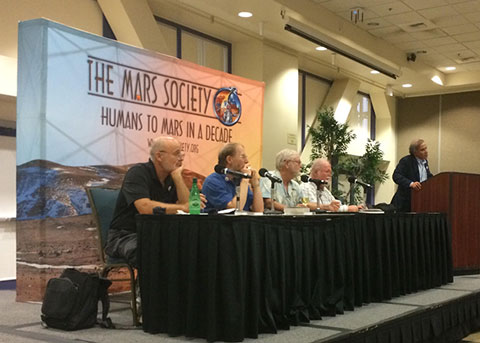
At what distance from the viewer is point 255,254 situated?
2869 millimetres

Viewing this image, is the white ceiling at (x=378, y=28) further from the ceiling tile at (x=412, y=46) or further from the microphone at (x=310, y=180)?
the microphone at (x=310, y=180)

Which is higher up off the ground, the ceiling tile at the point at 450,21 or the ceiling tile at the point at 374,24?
the ceiling tile at the point at 374,24

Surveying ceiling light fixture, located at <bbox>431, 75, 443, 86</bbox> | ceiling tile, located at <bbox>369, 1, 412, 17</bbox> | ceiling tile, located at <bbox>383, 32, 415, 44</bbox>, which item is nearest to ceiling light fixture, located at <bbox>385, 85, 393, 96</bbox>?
ceiling light fixture, located at <bbox>431, 75, 443, 86</bbox>

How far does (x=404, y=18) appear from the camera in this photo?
8094mm

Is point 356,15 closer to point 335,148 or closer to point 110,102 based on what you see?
point 335,148

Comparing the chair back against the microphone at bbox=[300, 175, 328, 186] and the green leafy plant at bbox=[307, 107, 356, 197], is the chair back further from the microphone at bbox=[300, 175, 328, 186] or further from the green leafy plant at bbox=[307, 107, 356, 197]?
the green leafy plant at bbox=[307, 107, 356, 197]

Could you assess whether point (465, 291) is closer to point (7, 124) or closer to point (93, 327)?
point (93, 327)

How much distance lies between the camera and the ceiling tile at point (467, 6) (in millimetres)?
7473

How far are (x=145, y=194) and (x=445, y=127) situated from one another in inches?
380

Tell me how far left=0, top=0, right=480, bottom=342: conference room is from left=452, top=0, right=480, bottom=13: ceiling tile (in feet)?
0.15

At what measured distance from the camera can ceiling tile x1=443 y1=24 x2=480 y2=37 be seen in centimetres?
841

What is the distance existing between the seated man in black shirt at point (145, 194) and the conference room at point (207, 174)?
27 centimetres

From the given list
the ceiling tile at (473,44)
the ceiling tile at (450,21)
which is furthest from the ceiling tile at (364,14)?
the ceiling tile at (473,44)

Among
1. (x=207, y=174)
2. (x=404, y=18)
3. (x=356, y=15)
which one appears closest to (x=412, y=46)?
(x=404, y=18)
